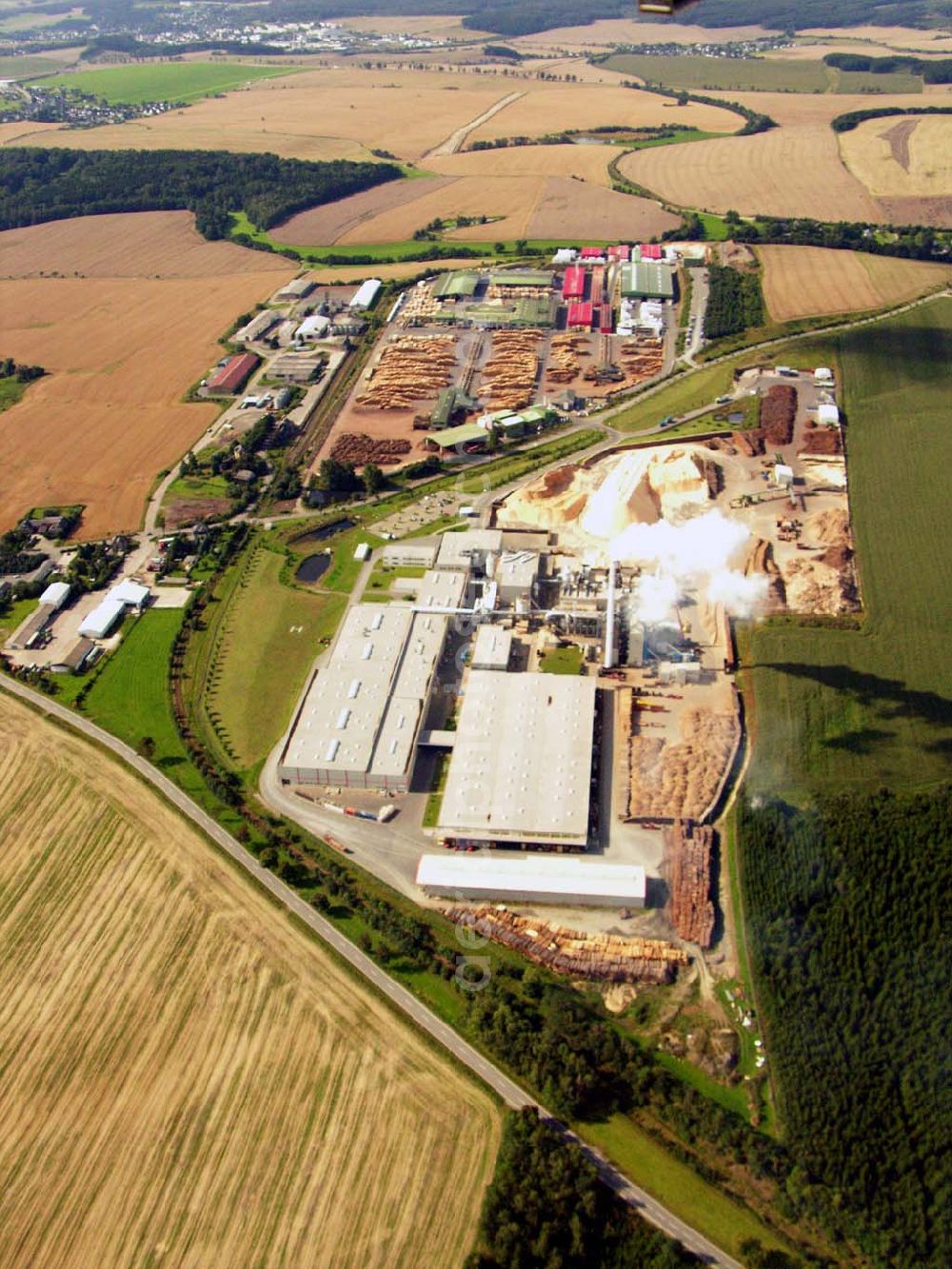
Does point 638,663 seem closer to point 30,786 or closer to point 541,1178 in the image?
point 541,1178

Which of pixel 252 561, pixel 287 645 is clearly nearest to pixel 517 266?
pixel 252 561

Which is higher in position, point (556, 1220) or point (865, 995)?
point (865, 995)

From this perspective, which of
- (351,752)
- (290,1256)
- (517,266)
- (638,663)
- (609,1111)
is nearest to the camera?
(290,1256)

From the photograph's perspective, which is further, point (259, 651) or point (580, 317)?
point (580, 317)

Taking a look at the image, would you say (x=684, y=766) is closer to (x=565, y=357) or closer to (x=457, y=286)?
(x=565, y=357)

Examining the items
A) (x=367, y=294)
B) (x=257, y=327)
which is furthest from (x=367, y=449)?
(x=367, y=294)

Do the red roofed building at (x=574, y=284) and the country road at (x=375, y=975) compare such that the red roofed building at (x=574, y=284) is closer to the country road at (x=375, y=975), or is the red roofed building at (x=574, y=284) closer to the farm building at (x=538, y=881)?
the country road at (x=375, y=975)
